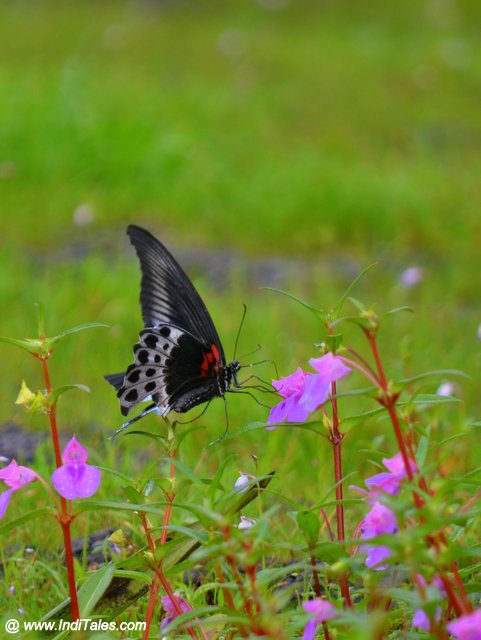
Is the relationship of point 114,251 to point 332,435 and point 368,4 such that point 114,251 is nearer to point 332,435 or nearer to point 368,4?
point 332,435

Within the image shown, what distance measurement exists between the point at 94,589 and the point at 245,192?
4.26 metres

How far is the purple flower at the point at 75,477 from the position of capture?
5.32 feet

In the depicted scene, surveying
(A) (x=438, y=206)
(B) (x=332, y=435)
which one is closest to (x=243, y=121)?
(A) (x=438, y=206)

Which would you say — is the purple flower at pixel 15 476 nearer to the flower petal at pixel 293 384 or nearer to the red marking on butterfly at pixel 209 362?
the flower petal at pixel 293 384

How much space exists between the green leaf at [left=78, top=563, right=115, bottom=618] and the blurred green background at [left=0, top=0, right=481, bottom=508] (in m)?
0.65

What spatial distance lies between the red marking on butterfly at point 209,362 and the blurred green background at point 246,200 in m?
0.41

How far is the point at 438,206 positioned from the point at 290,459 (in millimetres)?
3049

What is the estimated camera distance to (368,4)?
12.1 m

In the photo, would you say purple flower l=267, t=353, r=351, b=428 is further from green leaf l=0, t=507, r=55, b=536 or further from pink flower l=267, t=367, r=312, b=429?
green leaf l=0, t=507, r=55, b=536

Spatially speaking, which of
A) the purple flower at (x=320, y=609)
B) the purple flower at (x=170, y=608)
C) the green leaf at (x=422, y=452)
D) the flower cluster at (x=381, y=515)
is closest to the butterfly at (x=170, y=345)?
the purple flower at (x=170, y=608)

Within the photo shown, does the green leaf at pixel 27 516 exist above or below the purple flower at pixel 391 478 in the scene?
above

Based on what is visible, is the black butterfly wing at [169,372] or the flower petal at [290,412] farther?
the black butterfly wing at [169,372]

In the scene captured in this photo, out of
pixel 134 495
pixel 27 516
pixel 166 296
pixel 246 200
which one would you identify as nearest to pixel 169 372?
pixel 166 296

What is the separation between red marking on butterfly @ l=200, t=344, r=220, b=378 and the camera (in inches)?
101
